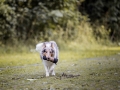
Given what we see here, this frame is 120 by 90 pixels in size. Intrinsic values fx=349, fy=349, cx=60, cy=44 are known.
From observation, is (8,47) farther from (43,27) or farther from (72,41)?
(72,41)

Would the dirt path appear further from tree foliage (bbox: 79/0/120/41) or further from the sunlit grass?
tree foliage (bbox: 79/0/120/41)

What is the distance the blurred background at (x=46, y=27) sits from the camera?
66.4ft

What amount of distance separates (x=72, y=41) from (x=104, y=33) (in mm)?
3725

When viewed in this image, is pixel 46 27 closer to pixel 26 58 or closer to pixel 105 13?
pixel 26 58

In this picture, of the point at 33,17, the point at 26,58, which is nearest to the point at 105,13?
the point at 33,17

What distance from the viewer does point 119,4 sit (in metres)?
26.7

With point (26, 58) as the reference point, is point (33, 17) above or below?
above

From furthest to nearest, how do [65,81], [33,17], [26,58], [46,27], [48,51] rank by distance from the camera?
[46,27]
[33,17]
[26,58]
[48,51]
[65,81]

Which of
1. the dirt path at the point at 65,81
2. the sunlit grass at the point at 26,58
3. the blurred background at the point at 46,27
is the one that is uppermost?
the blurred background at the point at 46,27

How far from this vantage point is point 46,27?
858 inches

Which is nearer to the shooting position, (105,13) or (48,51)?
(48,51)

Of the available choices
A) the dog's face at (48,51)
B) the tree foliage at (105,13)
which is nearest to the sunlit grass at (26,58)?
the dog's face at (48,51)

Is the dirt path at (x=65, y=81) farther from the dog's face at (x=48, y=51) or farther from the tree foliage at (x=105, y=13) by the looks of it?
the tree foliage at (x=105, y=13)

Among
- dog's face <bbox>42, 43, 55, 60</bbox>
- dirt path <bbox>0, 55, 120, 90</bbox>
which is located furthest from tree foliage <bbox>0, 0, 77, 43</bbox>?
dog's face <bbox>42, 43, 55, 60</bbox>
